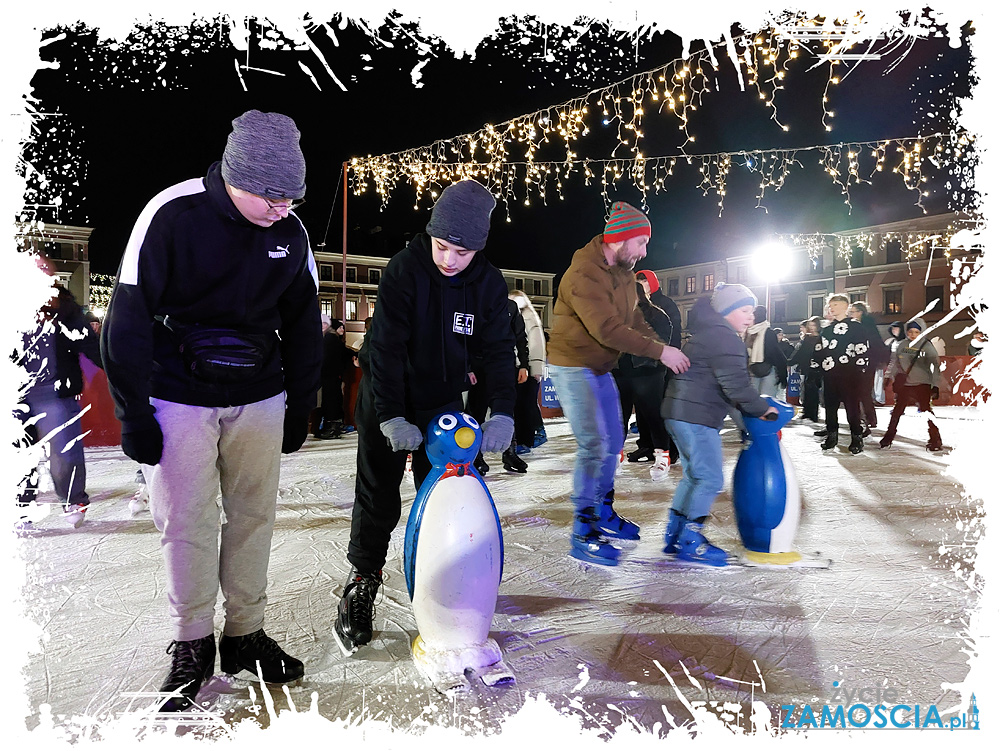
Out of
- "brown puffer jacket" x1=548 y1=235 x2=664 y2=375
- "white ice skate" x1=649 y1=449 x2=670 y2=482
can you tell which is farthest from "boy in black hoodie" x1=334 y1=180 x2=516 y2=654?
"white ice skate" x1=649 y1=449 x2=670 y2=482

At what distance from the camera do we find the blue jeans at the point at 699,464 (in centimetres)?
333

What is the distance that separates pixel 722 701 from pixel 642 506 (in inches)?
103

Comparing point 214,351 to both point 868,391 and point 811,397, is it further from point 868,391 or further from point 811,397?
point 811,397

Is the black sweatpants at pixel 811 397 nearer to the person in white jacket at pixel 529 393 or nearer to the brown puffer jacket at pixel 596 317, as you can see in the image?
the person in white jacket at pixel 529 393

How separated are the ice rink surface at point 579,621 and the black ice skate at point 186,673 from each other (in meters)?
0.07

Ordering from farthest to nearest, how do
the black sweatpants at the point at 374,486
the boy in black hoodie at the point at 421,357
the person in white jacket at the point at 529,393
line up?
the person in white jacket at the point at 529,393 < the black sweatpants at the point at 374,486 < the boy in black hoodie at the point at 421,357

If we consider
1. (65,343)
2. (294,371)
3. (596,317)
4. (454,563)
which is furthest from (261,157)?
(65,343)

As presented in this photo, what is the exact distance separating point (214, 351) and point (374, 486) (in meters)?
0.80

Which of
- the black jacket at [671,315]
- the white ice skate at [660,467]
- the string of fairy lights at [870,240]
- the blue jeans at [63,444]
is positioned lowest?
the white ice skate at [660,467]

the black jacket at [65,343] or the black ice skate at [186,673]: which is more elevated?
the black jacket at [65,343]

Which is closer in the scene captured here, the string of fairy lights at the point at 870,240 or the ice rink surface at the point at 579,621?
the ice rink surface at the point at 579,621

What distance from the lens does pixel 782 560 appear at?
3363 mm

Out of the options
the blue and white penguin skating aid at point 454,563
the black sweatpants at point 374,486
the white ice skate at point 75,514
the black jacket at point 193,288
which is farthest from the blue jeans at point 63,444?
the blue and white penguin skating aid at point 454,563

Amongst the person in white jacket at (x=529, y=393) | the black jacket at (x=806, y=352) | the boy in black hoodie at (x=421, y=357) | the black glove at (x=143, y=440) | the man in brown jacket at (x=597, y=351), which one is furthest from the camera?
the black jacket at (x=806, y=352)
